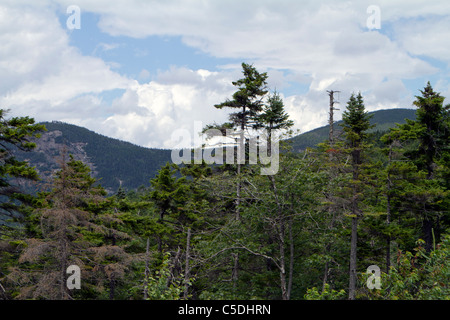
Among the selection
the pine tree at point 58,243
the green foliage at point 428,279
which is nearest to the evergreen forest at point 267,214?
the pine tree at point 58,243

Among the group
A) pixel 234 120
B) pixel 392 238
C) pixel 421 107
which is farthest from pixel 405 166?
pixel 234 120

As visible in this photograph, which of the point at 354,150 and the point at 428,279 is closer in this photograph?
the point at 428,279

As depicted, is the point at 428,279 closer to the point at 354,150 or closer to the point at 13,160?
the point at 354,150

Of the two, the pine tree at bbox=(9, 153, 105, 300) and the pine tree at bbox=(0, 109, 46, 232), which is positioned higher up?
the pine tree at bbox=(0, 109, 46, 232)

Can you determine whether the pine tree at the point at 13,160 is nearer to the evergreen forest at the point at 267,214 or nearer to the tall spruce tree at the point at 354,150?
the evergreen forest at the point at 267,214

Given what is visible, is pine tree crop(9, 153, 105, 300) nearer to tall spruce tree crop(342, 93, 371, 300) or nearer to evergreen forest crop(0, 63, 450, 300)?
evergreen forest crop(0, 63, 450, 300)

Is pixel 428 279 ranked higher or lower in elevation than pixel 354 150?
lower

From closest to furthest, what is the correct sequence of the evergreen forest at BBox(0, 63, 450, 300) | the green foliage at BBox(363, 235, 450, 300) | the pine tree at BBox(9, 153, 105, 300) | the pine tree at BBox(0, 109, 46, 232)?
the green foliage at BBox(363, 235, 450, 300) < the pine tree at BBox(9, 153, 105, 300) < the evergreen forest at BBox(0, 63, 450, 300) < the pine tree at BBox(0, 109, 46, 232)

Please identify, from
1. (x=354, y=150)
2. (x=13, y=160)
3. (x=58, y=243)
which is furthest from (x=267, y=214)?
(x=13, y=160)

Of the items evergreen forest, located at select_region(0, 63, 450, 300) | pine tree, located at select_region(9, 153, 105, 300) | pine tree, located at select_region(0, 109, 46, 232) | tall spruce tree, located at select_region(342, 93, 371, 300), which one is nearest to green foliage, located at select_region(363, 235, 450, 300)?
evergreen forest, located at select_region(0, 63, 450, 300)

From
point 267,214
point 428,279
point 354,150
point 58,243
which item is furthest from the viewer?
point 354,150
